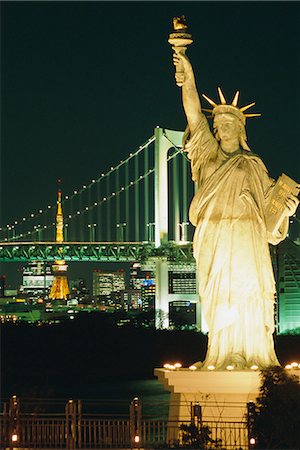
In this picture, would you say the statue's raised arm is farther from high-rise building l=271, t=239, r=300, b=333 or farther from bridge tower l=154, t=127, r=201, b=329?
bridge tower l=154, t=127, r=201, b=329

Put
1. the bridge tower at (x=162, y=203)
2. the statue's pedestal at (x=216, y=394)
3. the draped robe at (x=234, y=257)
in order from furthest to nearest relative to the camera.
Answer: the bridge tower at (x=162, y=203) → the draped robe at (x=234, y=257) → the statue's pedestal at (x=216, y=394)

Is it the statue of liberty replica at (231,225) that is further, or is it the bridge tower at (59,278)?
the bridge tower at (59,278)

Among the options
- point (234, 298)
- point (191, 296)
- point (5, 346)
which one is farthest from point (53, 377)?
point (234, 298)

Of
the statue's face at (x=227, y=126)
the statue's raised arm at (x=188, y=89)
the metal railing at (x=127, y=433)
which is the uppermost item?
the statue's raised arm at (x=188, y=89)

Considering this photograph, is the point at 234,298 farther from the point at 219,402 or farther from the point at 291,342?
the point at 291,342

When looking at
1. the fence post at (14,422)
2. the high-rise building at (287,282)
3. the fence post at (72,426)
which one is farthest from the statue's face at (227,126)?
the high-rise building at (287,282)

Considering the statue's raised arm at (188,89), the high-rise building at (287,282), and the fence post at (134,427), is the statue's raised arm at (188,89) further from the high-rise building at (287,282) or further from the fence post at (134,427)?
the high-rise building at (287,282)
